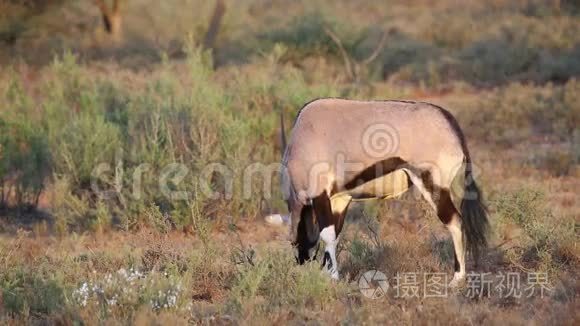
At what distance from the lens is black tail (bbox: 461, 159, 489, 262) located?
5879 millimetres

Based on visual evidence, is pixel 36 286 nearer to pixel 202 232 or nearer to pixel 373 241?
pixel 202 232

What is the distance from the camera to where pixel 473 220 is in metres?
5.88

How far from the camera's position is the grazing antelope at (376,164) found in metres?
5.79

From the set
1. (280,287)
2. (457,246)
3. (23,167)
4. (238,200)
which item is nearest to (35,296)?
(280,287)

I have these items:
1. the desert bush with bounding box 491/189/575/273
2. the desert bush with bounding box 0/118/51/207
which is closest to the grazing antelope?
the desert bush with bounding box 491/189/575/273

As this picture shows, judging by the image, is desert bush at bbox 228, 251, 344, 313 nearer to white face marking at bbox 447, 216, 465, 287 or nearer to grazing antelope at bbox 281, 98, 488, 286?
grazing antelope at bbox 281, 98, 488, 286

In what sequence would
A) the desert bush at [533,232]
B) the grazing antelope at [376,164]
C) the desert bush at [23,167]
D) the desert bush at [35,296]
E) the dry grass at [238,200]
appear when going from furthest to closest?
the desert bush at [23,167] < the desert bush at [533,232] < the grazing antelope at [376,164] < the desert bush at [35,296] < the dry grass at [238,200]

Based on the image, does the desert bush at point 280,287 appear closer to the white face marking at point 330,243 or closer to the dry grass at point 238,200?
the dry grass at point 238,200

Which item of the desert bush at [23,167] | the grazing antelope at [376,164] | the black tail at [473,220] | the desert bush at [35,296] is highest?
the grazing antelope at [376,164]

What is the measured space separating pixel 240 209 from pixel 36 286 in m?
3.41

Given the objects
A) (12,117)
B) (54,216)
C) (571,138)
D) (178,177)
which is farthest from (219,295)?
(571,138)

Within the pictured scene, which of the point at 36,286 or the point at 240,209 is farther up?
the point at 36,286

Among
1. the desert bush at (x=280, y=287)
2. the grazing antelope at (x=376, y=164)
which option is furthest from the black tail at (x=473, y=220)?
the desert bush at (x=280, y=287)

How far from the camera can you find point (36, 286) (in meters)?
5.57
